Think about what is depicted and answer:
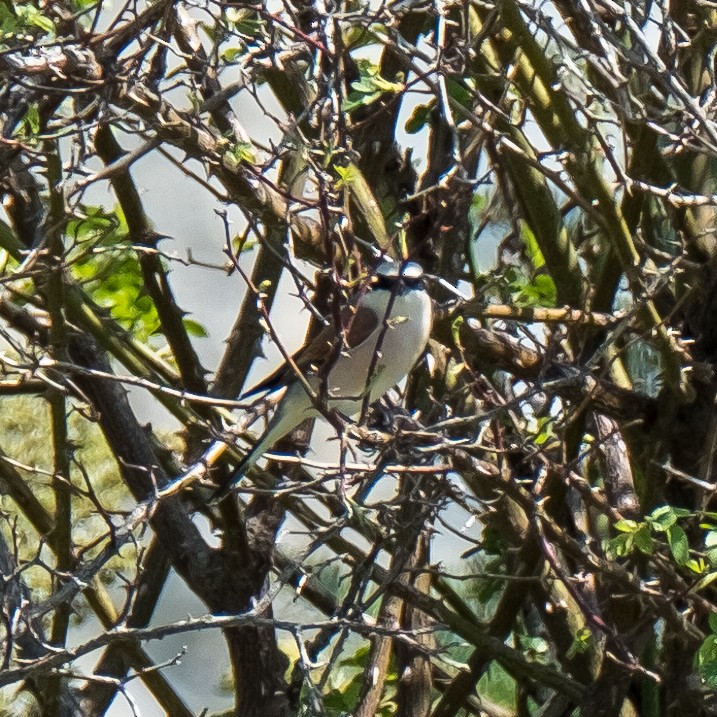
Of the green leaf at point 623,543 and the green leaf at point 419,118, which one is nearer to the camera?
the green leaf at point 623,543

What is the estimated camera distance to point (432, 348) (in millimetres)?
3191

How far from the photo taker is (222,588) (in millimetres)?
3268

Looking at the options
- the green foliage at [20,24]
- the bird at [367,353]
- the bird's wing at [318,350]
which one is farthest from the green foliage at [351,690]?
the green foliage at [20,24]

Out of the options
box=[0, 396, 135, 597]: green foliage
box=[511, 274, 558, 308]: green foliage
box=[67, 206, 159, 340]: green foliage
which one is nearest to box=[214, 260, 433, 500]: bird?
box=[511, 274, 558, 308]: green foliage

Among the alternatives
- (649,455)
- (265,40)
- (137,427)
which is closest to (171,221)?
(137,427)

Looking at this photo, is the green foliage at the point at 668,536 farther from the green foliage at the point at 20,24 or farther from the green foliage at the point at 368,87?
the green foliage at the point at 20,24

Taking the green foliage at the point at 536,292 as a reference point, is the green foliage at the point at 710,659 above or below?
below

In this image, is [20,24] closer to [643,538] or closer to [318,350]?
[318,350]

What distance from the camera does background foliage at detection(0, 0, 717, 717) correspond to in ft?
7.71

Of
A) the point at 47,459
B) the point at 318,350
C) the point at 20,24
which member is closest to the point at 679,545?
the point at 318,350

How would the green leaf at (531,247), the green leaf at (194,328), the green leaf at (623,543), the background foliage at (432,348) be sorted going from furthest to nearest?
1. the green leaf at (531,247)
2. the green leaf at (194,328)
3. the background foliage at (432,348)
4. the green leaf at (623,543)

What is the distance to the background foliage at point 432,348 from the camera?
235 cm

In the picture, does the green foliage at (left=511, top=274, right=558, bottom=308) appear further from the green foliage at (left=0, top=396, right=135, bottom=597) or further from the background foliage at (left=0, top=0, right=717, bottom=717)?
the green foliage at (left=0, top=396, right=135, bottom=597)

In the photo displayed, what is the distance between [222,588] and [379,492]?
167 cm
